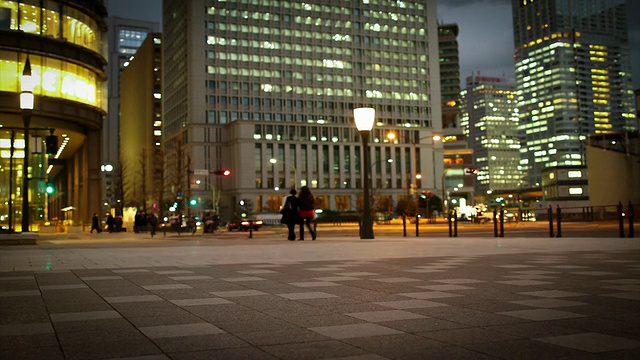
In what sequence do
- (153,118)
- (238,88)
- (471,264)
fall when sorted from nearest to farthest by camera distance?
(471,264)
(238,88)
(153,118)

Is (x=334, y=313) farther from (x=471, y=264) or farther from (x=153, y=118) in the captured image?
(x=153, y=118)

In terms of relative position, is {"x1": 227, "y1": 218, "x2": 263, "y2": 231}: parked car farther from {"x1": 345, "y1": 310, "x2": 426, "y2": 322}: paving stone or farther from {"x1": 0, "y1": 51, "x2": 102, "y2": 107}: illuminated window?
{"x1": 345, "y1": 310, "x2": 426, "y2": 322}: paving stone

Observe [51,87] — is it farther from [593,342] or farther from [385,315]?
[593,342]

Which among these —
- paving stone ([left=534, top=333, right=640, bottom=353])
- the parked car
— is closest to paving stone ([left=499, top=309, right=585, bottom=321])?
paving stone ([left=534, top=333, right=640, bottom=353])

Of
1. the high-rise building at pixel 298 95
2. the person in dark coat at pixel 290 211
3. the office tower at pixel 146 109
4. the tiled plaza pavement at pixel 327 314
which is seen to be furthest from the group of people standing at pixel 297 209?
the office tower at pixel 146 109

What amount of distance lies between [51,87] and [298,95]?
89.3m

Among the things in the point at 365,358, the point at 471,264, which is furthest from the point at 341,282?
the point at 365,358

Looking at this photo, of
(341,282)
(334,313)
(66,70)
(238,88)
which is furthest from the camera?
(238,88)

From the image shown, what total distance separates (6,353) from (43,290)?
12.3 ft

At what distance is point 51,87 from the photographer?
42.4 metres

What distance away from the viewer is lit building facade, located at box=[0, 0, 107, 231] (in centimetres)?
4041

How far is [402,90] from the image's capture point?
460 ft

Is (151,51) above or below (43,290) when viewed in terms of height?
above

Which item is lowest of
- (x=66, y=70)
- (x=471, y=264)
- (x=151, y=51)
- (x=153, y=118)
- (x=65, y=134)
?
(x=471, y=264)
